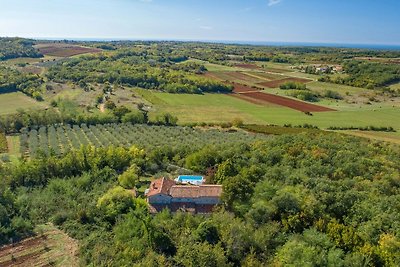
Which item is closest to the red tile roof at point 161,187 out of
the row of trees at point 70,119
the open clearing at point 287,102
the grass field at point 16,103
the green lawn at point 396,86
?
Result: the row of trees at point 70,119

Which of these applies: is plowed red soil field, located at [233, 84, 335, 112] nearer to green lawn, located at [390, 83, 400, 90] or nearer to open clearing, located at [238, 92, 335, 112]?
open clearing, located at [238, 92, 335, 112]

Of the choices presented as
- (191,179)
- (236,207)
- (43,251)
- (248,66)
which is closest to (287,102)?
(191,179)

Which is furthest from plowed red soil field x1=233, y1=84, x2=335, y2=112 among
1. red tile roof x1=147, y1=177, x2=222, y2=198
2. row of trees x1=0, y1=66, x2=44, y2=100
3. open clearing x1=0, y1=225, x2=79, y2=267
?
open clearing x1=0, y1=225, x2=79, y2=267

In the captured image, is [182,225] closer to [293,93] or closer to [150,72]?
[293,93]

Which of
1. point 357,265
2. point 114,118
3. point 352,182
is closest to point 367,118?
point 352,182

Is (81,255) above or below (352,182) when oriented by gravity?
below

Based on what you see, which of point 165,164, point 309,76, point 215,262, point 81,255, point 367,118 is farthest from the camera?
point 309,76

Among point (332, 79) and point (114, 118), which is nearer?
point (114, 118)
